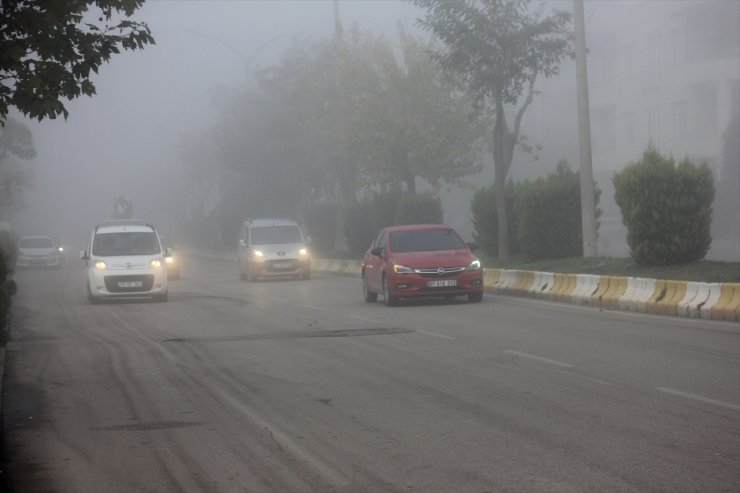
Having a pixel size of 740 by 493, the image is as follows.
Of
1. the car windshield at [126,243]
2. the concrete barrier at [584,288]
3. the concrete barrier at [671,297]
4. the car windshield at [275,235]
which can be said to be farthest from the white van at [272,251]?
the concrete barrier at [671,297]

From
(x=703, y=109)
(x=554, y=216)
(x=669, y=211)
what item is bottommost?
(x=669, y=211)

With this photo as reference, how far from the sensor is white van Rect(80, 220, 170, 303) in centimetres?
2819

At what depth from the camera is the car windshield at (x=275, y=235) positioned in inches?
1596

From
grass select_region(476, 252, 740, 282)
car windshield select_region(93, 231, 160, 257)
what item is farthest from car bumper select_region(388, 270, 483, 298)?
car windshield select_region(93, 231, 160, 257)

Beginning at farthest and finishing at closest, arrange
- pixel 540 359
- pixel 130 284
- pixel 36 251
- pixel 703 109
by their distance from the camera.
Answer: pixel 703 109, pixel 36 251, pixel 130 284, pixel 540 359

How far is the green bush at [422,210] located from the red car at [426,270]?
18067 mm

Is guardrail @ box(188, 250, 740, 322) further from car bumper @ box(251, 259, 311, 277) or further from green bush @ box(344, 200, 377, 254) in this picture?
green bush @ box(344, 200, 377, 254)

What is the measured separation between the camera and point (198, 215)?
99.8m

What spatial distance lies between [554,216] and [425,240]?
8430 millimetres

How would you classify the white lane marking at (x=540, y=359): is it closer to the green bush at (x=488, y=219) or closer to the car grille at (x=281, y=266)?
the green bush at (x=488, y=219)

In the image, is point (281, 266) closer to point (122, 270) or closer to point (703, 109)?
point (122, 270)

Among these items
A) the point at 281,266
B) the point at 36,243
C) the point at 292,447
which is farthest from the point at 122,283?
the point at 36,243

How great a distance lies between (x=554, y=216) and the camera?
33062 mm

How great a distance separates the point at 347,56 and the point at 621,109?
82.8 ft
